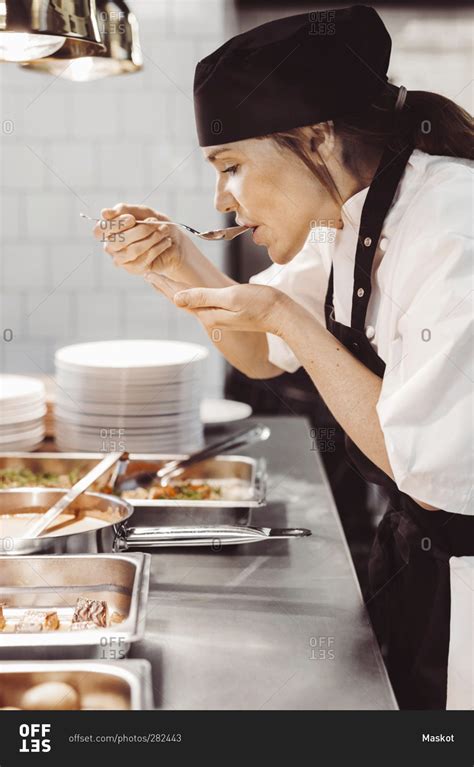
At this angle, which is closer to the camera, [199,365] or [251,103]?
[251,103]

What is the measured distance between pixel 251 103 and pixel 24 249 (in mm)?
1749

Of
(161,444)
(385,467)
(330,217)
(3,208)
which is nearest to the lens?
(385,467)

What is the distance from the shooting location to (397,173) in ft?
3.50

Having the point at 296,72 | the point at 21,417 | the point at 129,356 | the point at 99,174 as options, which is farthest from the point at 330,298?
the point at 99,174

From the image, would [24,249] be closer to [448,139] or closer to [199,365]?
[199,365]

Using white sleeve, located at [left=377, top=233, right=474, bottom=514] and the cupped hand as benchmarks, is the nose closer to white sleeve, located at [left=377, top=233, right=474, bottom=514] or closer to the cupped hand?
the cupped hand

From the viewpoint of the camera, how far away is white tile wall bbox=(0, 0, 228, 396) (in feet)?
8.36

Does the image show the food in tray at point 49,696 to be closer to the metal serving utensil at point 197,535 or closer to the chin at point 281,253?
the metal serving utensil at point 197,535

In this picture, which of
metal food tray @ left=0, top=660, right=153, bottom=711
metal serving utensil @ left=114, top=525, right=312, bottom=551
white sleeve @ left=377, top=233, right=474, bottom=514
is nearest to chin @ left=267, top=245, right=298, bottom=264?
white sleeve @ left=377, top=233, right=474, bottom=514

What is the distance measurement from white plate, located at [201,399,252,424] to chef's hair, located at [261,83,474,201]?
746 millimetres

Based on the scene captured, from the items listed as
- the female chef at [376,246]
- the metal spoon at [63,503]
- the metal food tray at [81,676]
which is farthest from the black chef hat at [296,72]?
the metal food tray at [81,676]

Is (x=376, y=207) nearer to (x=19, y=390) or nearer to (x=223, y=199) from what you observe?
(x=223, y=199)

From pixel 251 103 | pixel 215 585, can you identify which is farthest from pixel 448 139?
pixel 215 585

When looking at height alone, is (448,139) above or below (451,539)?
above
